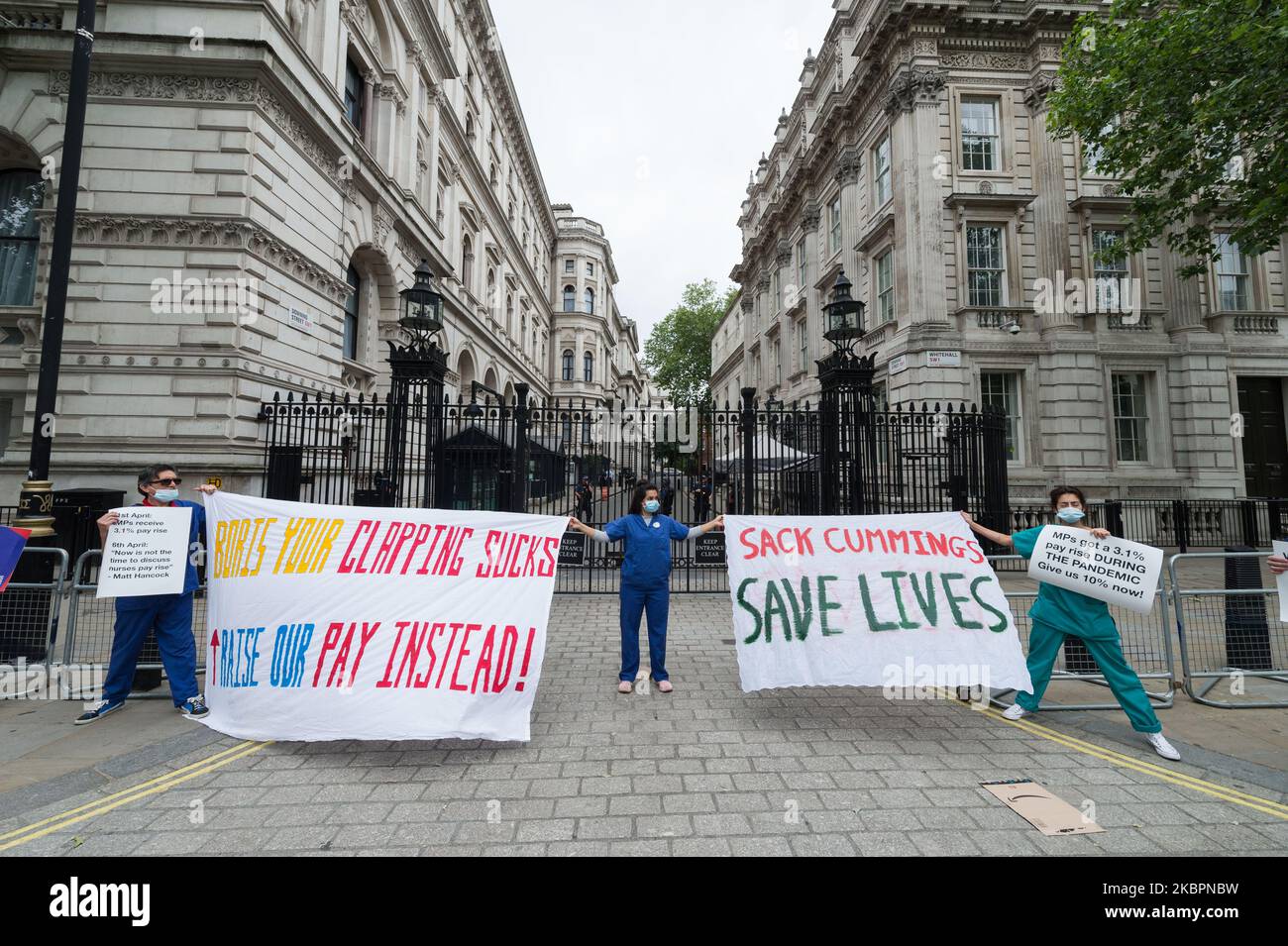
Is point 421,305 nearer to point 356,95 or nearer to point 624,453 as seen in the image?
point 624,453

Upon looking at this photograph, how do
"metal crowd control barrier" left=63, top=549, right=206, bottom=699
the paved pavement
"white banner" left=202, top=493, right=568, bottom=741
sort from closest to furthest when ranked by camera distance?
1. the paved pavement
2. "white banner" left=202, top=493, right=568, bottom=741
3. "metal crowd control barrier" left=63, top=549, right=206, bottom=699

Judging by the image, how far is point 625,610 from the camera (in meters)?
5.16

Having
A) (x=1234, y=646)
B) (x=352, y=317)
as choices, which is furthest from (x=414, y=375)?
(x=1234, y=646)

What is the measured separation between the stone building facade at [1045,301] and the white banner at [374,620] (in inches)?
643

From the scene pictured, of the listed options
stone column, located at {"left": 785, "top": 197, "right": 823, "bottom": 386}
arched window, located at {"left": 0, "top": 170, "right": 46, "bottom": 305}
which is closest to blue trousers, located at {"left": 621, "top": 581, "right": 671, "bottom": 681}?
arched window, located at {"left": 0, "top": 170, "right": 46, "bottom": 305}

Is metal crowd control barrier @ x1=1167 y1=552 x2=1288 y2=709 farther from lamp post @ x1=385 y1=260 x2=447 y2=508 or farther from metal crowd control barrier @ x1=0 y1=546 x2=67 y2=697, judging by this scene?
metal crowd control barrier @ x1=0 y1=546 x2=67 y2=697

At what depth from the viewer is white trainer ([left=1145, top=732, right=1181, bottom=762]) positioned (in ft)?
12.6

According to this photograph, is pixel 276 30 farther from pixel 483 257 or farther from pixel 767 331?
pixel 767 331

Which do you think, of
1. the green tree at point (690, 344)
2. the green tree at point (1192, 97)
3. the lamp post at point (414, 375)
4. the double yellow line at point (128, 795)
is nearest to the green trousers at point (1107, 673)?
the double yellow line at point (128, 795)

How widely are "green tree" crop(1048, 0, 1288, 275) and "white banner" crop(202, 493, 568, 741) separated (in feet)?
48.7

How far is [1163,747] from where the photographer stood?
12.8 feet

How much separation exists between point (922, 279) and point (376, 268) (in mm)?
17705

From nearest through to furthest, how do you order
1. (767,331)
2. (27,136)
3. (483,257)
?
1. (27,136)
2. (483,257)
3. (767,331)
